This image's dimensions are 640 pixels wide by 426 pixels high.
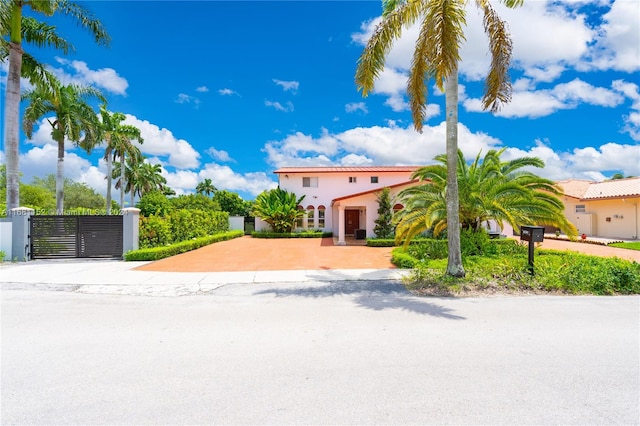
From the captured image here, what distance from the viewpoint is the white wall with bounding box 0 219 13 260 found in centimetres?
1298

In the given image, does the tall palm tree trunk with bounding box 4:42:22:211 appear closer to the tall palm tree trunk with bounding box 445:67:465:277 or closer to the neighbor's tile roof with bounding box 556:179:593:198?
the tall palm tree trunk with bounding box 445:67:465:277

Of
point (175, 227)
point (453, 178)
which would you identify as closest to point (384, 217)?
point (453, 178)

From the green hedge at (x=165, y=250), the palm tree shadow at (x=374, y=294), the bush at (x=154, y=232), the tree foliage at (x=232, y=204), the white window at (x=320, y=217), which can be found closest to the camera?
the palm tree shadow at (x=374, y=294)

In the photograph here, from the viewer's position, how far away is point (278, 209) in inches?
1047

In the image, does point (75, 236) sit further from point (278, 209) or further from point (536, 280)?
point (536, 280)

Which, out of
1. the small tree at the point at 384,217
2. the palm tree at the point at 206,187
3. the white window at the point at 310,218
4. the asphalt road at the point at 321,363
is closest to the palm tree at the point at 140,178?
the palm tree at the point at 206,187

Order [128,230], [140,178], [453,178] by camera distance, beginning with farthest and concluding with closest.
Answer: [140,178]
[128,230]
[453,178]

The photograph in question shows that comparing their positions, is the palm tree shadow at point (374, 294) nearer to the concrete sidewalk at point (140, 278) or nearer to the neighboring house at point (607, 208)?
the concrete sidewalk at point (140, 278)

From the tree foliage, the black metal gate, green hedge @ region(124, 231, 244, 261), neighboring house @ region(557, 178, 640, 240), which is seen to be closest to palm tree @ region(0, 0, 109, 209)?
the black metal gate

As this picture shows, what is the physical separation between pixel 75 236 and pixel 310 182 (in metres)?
19.4

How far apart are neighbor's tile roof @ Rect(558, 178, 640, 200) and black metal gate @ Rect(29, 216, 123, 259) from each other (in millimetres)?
31503

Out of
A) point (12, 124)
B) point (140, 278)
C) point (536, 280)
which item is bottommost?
point (140, 278)

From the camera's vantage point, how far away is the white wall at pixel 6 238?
12977 millimetres

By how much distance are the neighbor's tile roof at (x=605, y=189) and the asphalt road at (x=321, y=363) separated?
23.1m
